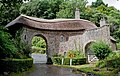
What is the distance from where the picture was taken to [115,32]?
56.4 m

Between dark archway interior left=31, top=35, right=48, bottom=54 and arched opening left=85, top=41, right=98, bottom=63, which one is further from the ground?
dark archway interior left=31, top=35, right=48, bottom=54

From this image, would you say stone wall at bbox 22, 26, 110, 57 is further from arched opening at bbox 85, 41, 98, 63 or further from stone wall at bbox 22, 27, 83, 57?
arched opening at bbox 85, 41, 98, 63

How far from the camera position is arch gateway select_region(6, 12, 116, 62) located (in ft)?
115

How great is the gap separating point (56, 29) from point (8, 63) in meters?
19.5

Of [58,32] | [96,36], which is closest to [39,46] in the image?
[58,32]

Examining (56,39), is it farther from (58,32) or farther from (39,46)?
(39,46)

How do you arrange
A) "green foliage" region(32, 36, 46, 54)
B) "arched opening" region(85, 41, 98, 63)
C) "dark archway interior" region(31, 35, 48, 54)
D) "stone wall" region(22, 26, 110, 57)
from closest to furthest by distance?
"stone wall" region(22, 26, 110, 57) < "arched opening" region(85, 41, 98, 63) < "dark archway interior" region(31, 35, 48, 54) < "green foliage" region(32, 36, 46, 54)

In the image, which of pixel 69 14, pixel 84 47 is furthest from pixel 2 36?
pixel 69 14

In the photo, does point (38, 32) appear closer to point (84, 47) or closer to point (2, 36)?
point (84, 47)

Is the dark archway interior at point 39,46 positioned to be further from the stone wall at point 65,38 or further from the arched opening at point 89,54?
the arched opening at point 89,54

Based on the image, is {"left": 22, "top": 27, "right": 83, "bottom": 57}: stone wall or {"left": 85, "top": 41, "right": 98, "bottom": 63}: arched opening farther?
{"left": 22, "top": 27, "right": 83, "bottom": 57}: stone wall

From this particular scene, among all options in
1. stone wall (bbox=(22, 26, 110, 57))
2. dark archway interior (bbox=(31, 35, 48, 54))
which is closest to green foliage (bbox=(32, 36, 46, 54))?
dark archway interior (bbox=(31, 35, 48, 54))

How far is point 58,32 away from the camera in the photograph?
38.8 m

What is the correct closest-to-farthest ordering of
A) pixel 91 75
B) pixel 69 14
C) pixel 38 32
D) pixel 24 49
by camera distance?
pixel 91 75, pixel 24 49, pixel 38 32, pixel 69 14
